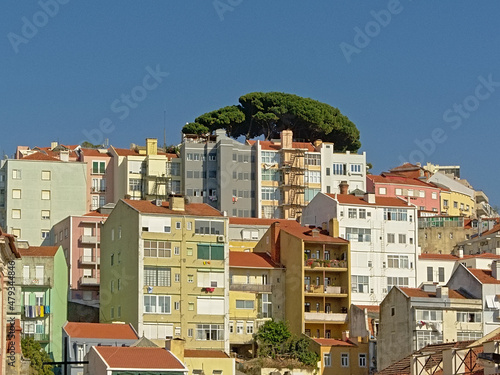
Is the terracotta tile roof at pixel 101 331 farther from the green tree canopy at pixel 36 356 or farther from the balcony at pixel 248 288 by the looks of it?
the balcony at pixel 248 288

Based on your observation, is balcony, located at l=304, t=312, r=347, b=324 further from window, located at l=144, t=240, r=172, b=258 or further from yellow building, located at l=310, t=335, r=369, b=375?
window, located at l=144, t=240, r=172, b=258

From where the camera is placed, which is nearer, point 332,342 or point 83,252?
point 332,342

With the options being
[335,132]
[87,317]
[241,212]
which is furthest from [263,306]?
[335,132]

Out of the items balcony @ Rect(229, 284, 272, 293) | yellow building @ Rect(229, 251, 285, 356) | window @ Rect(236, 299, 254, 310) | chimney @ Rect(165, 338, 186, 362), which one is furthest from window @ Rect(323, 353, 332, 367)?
chimney @ Rect(165, 338, 186, 362)

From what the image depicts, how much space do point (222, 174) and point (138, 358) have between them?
66.2 metres

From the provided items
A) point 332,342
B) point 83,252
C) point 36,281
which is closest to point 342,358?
point 332,342

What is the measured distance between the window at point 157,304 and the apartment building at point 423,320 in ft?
51.1

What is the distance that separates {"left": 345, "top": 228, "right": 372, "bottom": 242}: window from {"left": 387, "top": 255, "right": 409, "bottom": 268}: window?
8.09ft

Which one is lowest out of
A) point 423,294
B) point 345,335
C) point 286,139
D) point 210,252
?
point 345,335

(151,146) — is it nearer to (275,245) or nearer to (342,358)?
(275,245)

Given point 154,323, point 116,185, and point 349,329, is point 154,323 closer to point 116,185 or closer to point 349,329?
point 349,329

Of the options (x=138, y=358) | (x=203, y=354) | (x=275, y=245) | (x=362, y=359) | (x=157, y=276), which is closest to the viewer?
(x=138, y=358)

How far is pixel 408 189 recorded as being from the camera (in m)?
162

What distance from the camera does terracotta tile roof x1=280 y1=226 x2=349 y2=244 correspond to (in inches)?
4348
